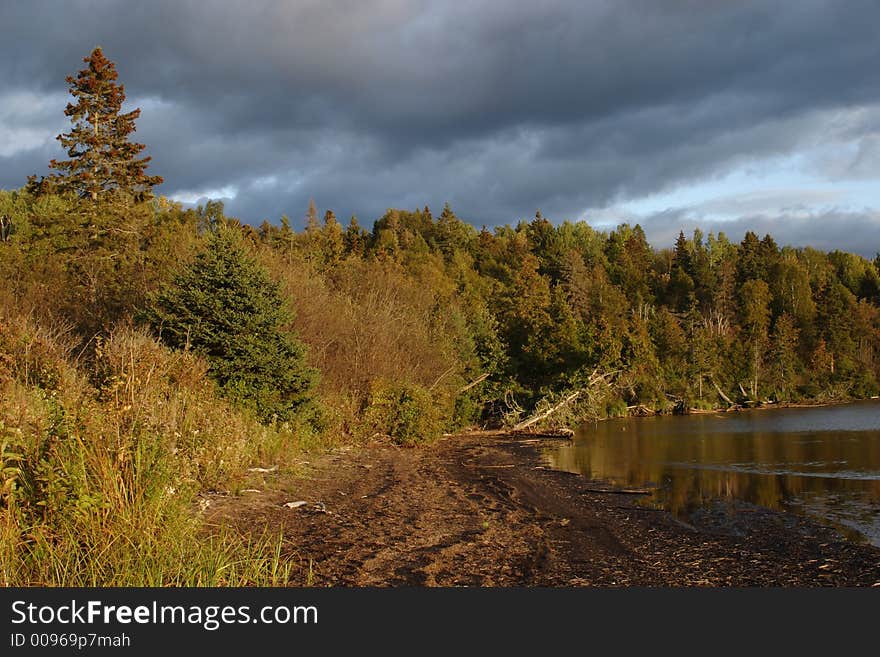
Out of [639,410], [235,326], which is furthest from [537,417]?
[235,326]

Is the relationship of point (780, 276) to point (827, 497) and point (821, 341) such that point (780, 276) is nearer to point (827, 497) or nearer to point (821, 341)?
point (821, 341)

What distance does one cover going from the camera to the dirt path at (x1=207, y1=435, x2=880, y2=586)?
26.6 feet

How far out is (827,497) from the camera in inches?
595

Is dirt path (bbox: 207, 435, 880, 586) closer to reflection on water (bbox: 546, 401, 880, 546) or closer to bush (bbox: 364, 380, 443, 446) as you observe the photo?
reflection on water (bbox: 546, 401, 880, 546)

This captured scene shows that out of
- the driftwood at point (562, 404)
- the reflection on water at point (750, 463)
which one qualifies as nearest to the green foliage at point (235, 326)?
the reflection on water at point (750, 463)

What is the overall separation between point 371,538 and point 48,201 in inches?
2528

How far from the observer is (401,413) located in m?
26.5

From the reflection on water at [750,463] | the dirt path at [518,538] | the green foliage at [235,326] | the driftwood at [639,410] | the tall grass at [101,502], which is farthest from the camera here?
the driftwood at [639,410]

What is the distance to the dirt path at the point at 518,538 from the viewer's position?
26.6 feet

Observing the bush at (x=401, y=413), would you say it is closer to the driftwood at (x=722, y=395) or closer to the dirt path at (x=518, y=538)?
the dirt path at (x=518, y=538)

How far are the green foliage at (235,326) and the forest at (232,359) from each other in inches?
2.5

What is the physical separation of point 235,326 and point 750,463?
16.1 meters

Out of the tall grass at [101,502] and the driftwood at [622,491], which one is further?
the driftwood at [622,491]

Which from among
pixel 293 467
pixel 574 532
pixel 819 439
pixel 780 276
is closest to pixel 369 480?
pixel 293 467
